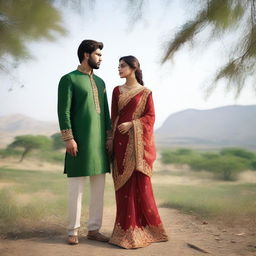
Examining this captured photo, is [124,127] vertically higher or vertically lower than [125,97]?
lower

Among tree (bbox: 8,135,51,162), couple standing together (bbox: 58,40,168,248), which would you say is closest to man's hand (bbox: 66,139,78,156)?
couple standing together (bbox: 58,40,168,248)

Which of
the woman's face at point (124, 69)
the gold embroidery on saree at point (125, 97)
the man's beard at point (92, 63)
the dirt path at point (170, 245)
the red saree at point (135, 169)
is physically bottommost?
the dirt path at point (170, 245)

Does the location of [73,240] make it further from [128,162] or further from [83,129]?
[83,129]

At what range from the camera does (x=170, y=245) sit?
A: 2621 millimetres

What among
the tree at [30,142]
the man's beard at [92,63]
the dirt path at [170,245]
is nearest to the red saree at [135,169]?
the dirt path at [170,245]

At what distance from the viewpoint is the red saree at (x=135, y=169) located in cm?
259

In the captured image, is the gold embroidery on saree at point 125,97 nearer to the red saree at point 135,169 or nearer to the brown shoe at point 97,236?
the red saree at point 135,169

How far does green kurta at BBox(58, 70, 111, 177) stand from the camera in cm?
253

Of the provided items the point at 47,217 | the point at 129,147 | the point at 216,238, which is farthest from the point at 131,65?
the point at 47,217

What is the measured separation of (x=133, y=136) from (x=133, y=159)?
16 cm

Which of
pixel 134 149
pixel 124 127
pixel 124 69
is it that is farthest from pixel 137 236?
pixel 124 69

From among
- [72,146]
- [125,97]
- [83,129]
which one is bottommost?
[72,146]

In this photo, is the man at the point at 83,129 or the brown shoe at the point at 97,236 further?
the brown shoe at the point at 97,236

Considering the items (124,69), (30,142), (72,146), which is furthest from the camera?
(30,142)
